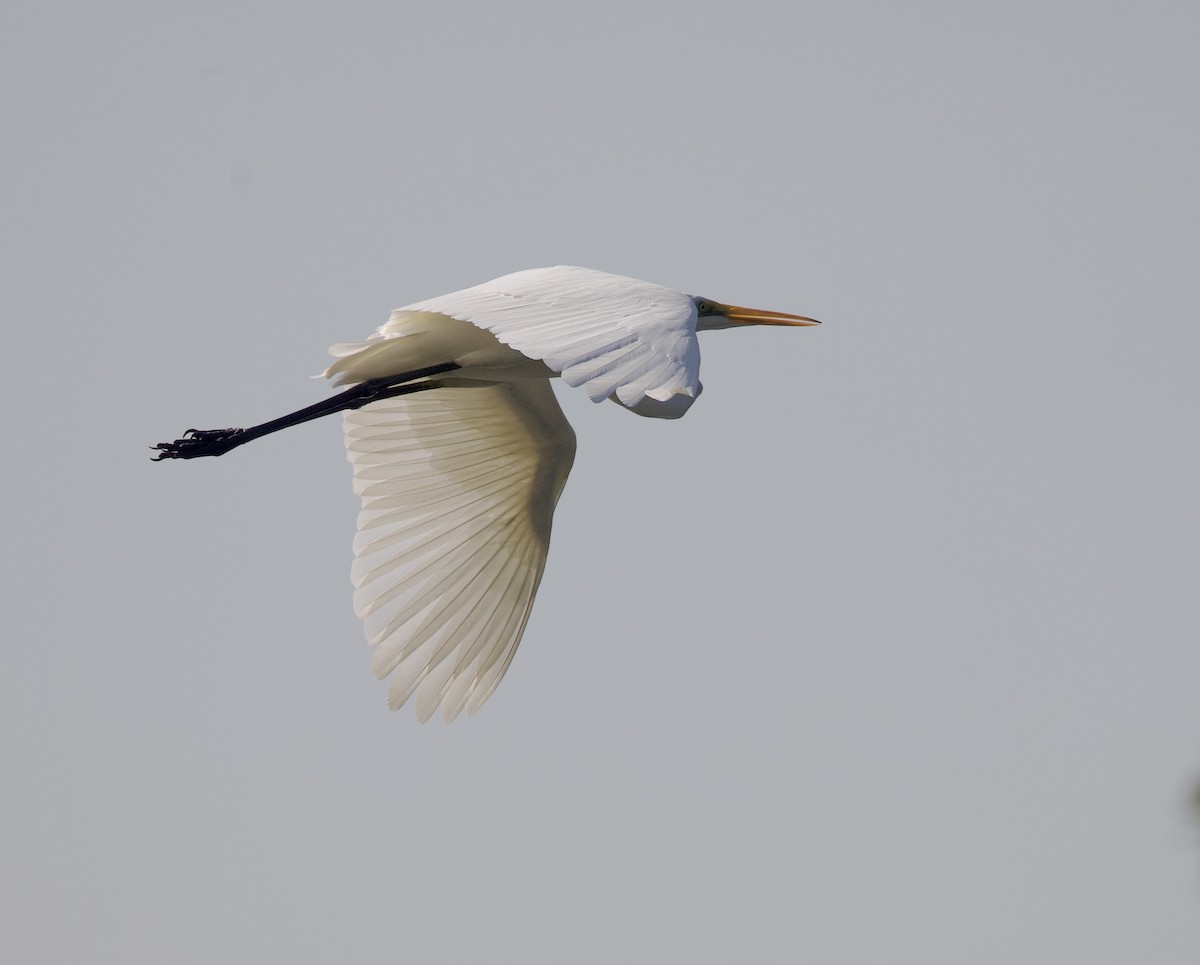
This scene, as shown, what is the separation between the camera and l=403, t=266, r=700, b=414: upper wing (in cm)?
542

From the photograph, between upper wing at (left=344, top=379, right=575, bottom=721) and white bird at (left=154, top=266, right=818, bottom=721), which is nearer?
white bird at (left=154, top=266, right=818, bottom=721)

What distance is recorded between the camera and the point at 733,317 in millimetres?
9539

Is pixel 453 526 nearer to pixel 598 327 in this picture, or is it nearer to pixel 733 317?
pixel 733 317

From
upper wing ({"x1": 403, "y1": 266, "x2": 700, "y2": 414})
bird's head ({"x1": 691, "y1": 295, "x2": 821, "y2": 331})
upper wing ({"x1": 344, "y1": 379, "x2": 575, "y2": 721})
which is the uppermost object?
upper wing ({"x1": 403, "y1": 266, "x2": 700, "y2": 414})

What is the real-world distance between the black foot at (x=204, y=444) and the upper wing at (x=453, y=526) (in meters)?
0.64

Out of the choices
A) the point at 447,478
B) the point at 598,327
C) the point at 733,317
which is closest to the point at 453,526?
the point at 447,478

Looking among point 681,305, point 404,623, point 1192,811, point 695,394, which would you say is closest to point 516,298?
point 681,305

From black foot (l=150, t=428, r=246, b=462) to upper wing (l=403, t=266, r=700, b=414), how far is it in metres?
2.07

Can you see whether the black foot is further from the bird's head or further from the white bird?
the bird's head

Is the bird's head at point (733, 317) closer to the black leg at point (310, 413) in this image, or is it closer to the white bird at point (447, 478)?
the white bird at point (447, 478)

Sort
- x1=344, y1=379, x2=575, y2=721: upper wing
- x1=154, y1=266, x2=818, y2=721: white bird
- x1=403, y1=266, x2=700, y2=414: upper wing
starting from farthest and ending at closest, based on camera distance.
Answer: x1=344, y1=379, x2=575, y2=721: upper wing < x1=154, y1=266, x2=818, y2=721: white bird < x1=403, y1=266, x2=700, y2=414: upper wing

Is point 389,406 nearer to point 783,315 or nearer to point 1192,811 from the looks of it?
point 783,315

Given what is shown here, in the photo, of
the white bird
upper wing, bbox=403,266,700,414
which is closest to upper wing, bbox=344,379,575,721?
the white bird

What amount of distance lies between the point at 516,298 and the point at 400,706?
2810 mm
